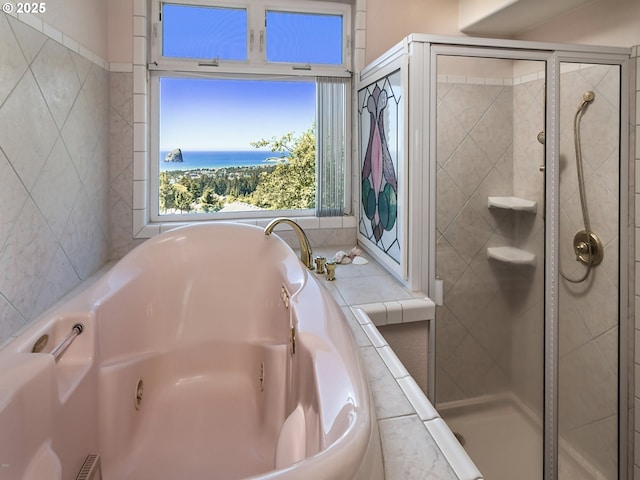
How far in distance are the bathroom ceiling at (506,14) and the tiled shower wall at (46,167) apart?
7.07ft

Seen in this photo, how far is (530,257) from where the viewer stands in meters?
1.90

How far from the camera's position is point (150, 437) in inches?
51.6

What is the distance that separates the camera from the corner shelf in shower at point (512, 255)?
6.20 ft

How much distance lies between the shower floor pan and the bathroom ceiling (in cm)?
202

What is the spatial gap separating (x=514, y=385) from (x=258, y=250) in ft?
4.76

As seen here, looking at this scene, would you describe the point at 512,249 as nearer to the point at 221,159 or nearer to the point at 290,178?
the point at 290,178

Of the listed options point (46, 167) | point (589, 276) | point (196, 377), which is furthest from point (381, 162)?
point (46, 167)

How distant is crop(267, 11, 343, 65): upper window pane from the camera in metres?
2.41

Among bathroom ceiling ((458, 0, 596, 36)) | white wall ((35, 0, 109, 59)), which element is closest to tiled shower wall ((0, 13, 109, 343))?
white wall ((35, 0, 109, 59))

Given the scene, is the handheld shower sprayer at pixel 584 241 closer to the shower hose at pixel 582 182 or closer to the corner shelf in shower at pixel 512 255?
the shower hose at pixel 582 182

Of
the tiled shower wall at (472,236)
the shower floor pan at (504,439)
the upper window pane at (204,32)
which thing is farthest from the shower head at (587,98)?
the upper window pane at (204,32)

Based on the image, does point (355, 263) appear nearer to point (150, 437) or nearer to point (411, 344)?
point (411, 344)

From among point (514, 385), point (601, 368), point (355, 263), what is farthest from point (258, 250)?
point (601, 368)

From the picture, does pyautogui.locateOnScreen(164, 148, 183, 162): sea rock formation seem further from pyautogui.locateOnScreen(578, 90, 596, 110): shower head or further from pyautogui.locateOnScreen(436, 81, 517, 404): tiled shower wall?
pyautogui.locateOnScreen(578, 90, 596, 110): shower head
